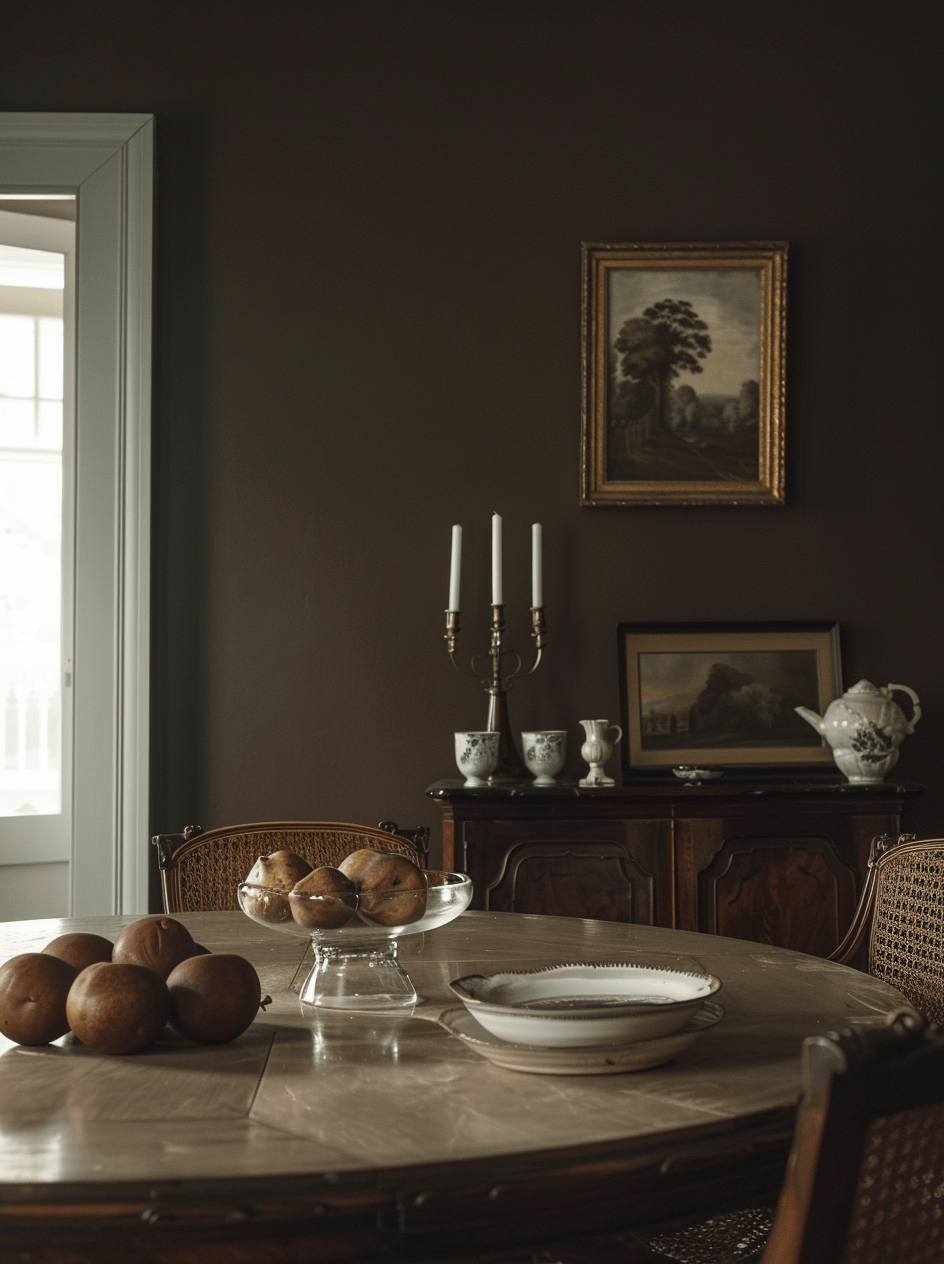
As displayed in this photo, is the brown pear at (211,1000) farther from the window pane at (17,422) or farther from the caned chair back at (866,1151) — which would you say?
the window pane at (17,422)

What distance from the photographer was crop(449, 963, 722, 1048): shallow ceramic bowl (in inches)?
39.2

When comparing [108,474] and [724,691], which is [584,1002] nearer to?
[724,691]

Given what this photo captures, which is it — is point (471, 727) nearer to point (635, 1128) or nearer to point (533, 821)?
point (533, 821)

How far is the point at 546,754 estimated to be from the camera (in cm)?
283

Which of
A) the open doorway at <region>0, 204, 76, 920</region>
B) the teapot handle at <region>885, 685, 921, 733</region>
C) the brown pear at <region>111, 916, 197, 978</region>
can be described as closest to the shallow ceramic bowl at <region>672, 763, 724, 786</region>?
the teapot handle at <region>885, 685, 921, 733</region>

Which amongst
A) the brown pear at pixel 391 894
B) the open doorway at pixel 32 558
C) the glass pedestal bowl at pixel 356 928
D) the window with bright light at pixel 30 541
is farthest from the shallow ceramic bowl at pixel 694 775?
the window with bright light at pixel 30 541

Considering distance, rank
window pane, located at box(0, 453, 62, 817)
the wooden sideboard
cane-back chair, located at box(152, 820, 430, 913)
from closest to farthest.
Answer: cane-back chair, located at box(152, 820, 430, 913), the wooden sideboard, window pane, located at box(0, 453, 62, 817)

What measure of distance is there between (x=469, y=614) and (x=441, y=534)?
228 mm

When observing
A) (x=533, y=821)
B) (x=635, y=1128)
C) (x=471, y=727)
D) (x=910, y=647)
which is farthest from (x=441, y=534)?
(x=635, y=1128)

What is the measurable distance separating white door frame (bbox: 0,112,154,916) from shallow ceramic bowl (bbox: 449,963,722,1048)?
6.78 ft

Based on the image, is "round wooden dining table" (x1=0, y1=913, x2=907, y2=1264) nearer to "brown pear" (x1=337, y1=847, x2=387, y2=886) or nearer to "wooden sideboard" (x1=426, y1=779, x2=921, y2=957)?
"brown pear" (x1=337, y1=847, x2=387, y2=886)

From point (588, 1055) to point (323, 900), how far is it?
1.11 feet

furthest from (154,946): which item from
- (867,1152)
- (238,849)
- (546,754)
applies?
(546,754)

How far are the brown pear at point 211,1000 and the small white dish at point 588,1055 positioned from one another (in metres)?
0.22
